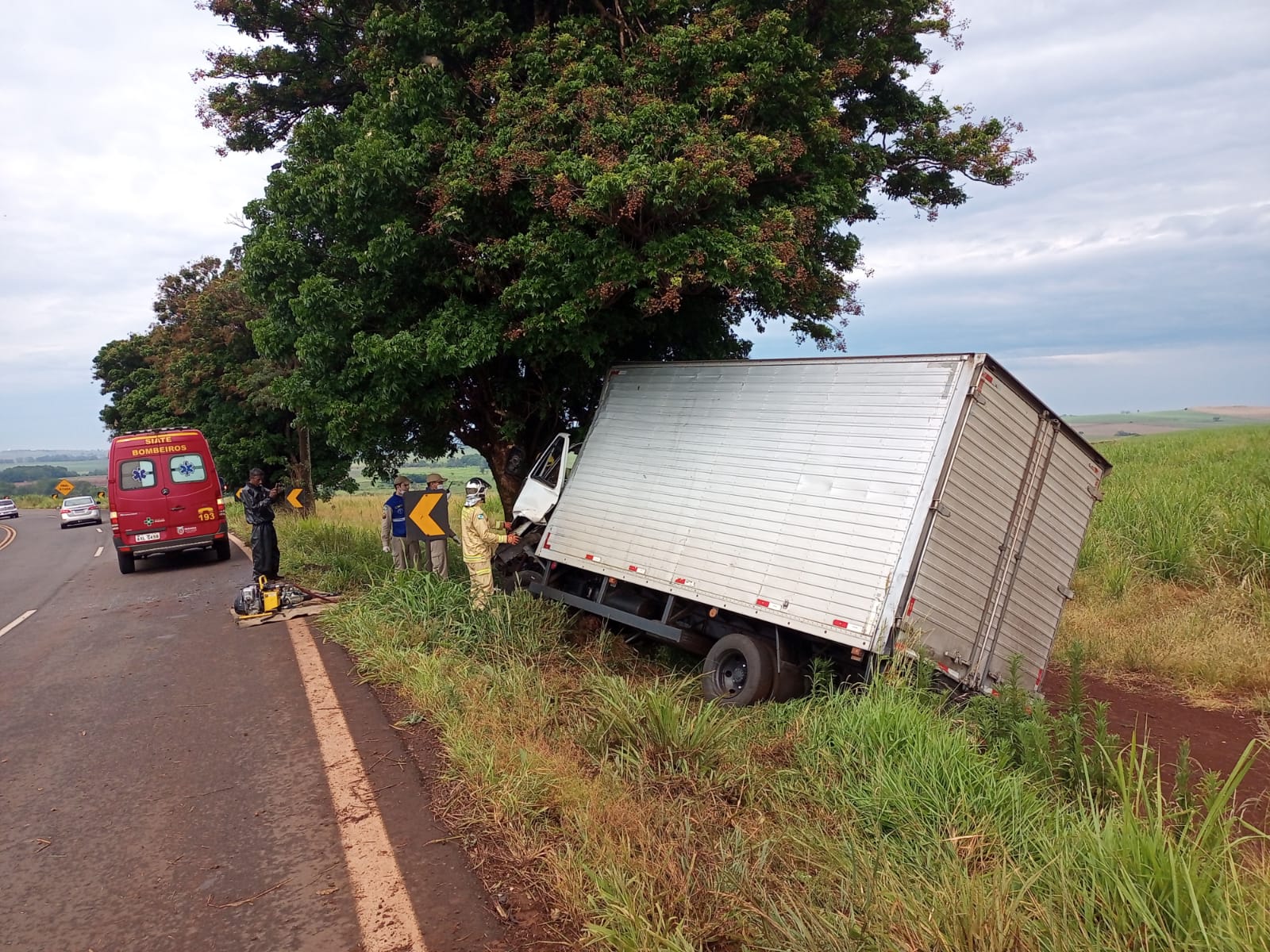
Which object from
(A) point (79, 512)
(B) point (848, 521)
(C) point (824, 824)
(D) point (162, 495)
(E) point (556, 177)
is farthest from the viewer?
(A) point (79, 512)

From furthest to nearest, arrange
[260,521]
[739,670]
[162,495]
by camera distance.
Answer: [162,495]
[260,521]
[739,670]

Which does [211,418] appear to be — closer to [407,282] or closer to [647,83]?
[407,282]

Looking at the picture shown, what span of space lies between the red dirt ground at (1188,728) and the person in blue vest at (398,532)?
8.17 meters

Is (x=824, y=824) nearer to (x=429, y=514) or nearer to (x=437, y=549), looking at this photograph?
(x=429, y=514)

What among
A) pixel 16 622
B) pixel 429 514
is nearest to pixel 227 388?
pixel 16 622

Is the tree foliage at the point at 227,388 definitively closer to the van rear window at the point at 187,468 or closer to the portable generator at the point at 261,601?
the van rear window at the point at 187,468

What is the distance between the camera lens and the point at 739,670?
23.9ft

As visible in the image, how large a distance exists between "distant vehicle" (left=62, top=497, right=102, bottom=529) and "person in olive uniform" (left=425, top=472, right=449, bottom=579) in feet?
117

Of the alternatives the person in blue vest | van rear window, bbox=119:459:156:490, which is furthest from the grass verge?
van rear window, bbox=119:459:156:490

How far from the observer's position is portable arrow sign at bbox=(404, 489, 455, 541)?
9844mm

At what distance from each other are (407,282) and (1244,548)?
11237 mm

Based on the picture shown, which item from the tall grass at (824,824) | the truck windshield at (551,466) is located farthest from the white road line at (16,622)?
the tall grass at (824,824)

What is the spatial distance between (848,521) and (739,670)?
1.73 metres

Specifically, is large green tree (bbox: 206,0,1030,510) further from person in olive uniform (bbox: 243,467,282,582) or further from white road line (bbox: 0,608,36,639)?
white road line (bbox: 0,608,36,639)
